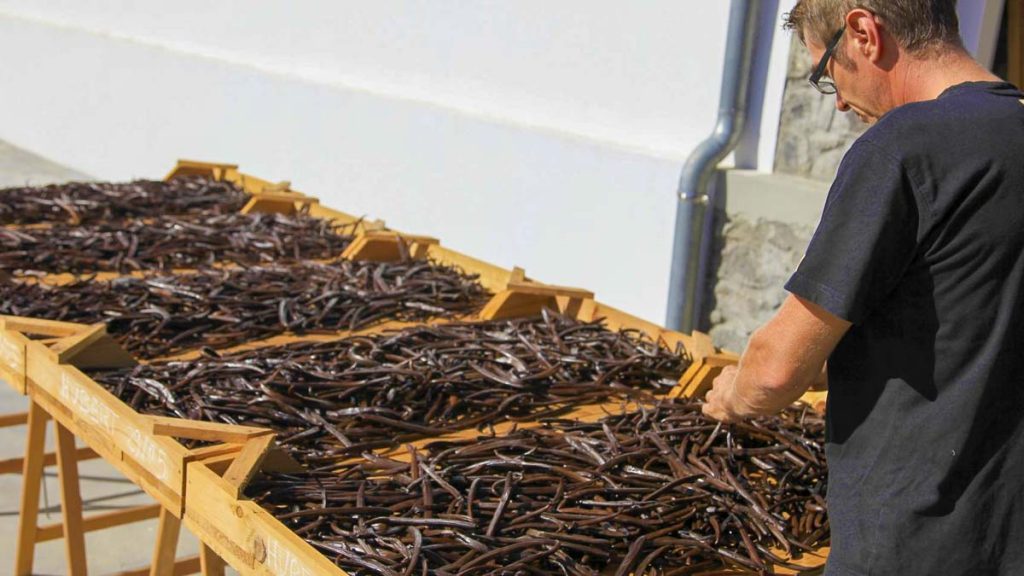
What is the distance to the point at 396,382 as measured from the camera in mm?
3398

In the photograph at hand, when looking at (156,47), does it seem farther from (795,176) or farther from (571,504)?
(571,504)

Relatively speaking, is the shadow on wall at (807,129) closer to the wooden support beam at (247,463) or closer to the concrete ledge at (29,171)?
the wooden support beam at (247,463)

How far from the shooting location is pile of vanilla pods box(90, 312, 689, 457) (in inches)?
123

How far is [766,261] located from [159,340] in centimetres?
327

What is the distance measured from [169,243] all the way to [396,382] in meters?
2.24

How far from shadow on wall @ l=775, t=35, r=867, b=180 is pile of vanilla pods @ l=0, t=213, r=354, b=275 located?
90.0 inches

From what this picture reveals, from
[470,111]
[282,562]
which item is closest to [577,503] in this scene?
[282,562]

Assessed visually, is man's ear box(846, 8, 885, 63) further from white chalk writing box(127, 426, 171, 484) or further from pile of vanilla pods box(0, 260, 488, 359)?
pile of vanilla pods box(0, 260, 488, 359)

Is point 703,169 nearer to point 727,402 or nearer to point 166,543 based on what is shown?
point 166,543

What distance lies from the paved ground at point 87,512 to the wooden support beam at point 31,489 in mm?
197

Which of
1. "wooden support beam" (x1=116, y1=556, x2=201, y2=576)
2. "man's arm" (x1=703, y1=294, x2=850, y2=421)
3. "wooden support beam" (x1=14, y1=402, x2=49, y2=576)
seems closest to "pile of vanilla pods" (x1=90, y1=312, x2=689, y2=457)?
"wooden support beam" (x1=14, y1=402, x2=49, y2=576)

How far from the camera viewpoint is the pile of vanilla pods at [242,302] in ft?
13.0

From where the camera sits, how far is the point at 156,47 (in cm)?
1206

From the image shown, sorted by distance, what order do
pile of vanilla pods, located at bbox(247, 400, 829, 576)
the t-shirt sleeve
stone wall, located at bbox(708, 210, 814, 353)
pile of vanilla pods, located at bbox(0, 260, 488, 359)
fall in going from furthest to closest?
stone wall, located at bbox(708, 210, 814, 353), pile of vanilla pods, located at bbox(0, 260, 488, 359), pile of vanilla pods, located at bbox(247, 400, 829, 576), the t-shirt sleeve
